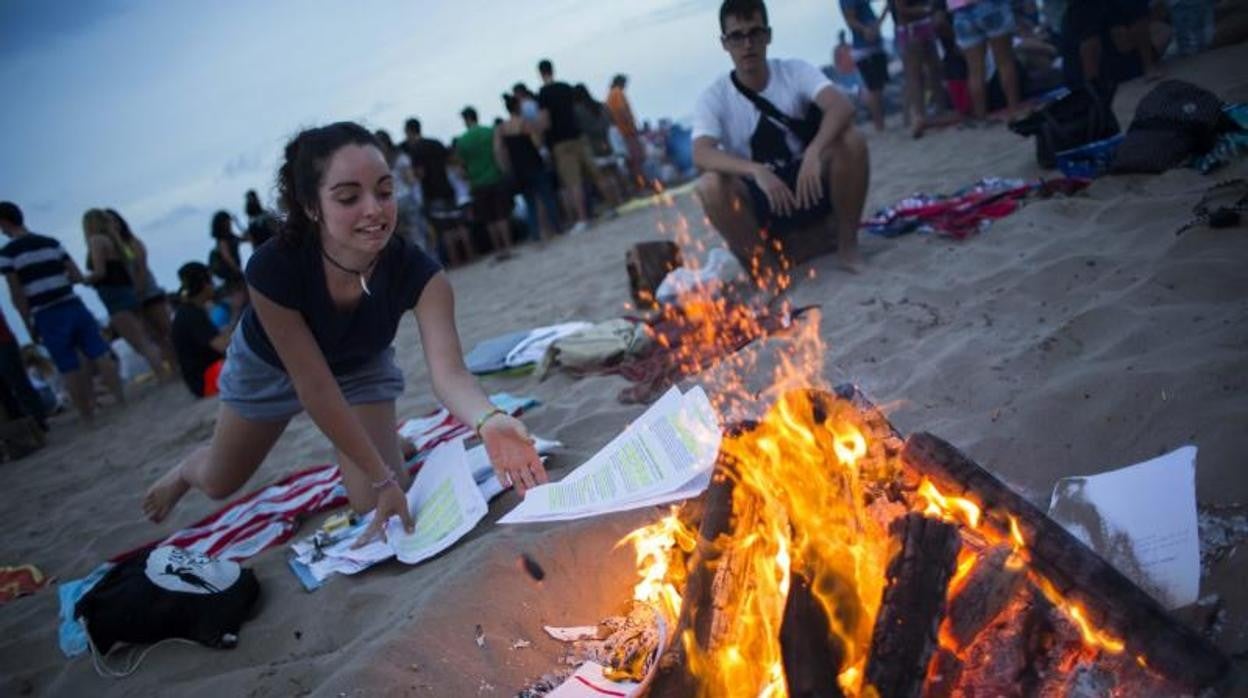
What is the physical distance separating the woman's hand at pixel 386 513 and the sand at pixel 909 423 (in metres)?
0.17

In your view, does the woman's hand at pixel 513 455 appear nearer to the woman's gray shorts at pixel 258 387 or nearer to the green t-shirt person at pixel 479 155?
the woman's gray shorts at pixel 258 387

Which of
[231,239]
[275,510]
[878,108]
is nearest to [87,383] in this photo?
[231,239]

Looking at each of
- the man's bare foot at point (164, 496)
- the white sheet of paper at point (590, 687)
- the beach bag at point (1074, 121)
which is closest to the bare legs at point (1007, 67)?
the beach bag at point (1074, 121)

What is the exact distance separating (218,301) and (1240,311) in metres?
9.53

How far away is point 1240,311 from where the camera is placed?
257 centimetres

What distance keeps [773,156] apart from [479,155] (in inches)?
299

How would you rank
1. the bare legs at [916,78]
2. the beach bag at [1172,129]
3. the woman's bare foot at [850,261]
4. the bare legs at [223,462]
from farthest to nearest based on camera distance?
the bare legs at [916,78], the woman's bare foot at [850,261], the beach bag at [1172,129], the bare legs at [223,462]

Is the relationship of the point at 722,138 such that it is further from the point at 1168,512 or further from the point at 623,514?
the point at 1168,512

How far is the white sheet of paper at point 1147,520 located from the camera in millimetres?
1639

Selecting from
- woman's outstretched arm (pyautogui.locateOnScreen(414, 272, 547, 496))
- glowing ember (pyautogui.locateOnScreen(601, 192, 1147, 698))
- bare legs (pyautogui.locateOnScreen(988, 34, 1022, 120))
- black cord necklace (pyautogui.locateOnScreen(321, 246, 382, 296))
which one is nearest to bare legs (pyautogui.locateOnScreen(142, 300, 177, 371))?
black cord necklace (pyautogui.locateOnScreen(321, 246, 382, 296))

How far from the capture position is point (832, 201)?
4.82 m

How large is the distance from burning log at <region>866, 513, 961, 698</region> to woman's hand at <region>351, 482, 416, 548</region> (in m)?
2.05

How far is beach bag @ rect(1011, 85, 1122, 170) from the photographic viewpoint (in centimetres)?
499

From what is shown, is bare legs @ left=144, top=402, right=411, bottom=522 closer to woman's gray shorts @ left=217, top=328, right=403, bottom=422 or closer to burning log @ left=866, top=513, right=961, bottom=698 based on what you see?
woman's gray shorts @ left=217, top=328, right=403, bottom=422
